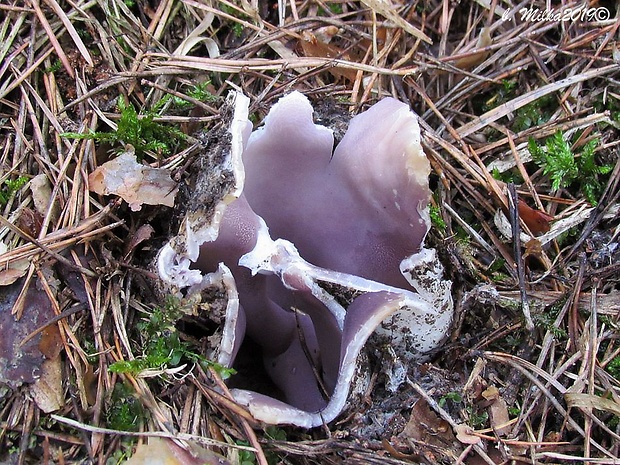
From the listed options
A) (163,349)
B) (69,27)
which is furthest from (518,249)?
(69,27)

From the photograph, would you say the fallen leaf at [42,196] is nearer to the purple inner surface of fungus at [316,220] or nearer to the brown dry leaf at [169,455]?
the purple inner surface of fungus at [316,220]

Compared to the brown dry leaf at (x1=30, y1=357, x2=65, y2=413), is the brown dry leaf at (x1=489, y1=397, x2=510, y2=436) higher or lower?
lower

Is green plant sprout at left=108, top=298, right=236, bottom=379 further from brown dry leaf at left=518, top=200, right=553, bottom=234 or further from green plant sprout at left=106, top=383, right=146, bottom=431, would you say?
brown dry leaf at left=518, top=200, right=553, bottom=234

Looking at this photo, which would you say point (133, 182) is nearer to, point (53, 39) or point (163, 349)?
point (163, 349)

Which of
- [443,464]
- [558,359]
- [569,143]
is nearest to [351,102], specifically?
[569,143]

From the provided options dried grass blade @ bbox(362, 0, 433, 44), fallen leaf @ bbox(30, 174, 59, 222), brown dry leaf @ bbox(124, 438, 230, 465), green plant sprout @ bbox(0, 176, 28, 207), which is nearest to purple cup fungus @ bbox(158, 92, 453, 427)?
brown dry leaf @ bbox(124, 438, 230, 465)

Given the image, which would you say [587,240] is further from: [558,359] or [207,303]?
[207,303]
